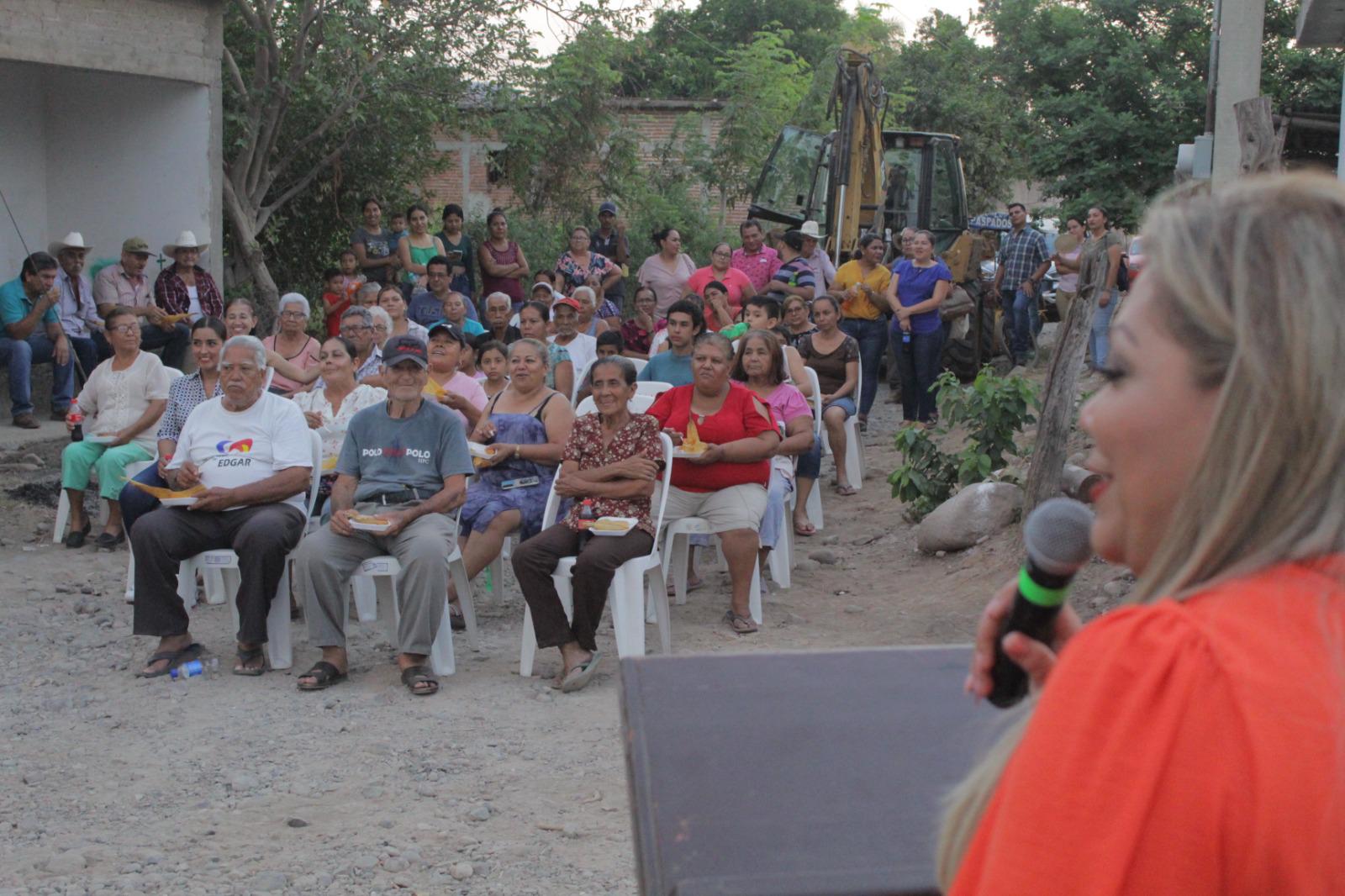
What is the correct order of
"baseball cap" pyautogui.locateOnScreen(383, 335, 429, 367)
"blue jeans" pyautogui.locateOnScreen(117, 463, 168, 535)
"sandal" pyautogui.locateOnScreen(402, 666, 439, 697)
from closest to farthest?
"sandal" pyautogui.locateOnScreen(402, 666, 439, 697) < "baseball cap" pyautogui.locateOnScreen(383, 335, 429, 367) < "blue jeans" pyautogui.locateOnScreen(117, 463, 168, 535)

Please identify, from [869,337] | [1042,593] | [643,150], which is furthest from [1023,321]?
[1042,593]

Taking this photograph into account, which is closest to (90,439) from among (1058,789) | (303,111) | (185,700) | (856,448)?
(185,700)

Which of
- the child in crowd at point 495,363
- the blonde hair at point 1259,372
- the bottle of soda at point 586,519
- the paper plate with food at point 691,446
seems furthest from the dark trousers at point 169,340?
the blonde hair at point 1259,372

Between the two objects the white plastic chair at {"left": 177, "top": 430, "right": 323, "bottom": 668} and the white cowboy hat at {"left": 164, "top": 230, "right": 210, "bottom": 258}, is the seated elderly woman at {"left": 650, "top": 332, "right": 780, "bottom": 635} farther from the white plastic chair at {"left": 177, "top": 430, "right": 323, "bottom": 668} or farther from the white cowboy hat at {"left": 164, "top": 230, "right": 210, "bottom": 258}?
the white cowboy hat at {"left": 164, "top": 230, "right": 210, "bottom": 258}

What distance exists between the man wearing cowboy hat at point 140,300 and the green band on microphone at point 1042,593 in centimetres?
1030

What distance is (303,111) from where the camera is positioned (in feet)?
43.8

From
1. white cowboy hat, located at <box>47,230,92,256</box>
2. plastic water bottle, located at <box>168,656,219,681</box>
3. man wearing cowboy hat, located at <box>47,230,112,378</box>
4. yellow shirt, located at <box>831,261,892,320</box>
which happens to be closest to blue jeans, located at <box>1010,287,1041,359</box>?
yellow shirt, located at <box>831,261,892,320</box>

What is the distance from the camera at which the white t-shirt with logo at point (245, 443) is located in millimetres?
6102

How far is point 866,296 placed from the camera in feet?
37.1

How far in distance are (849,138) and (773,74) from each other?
10740mm

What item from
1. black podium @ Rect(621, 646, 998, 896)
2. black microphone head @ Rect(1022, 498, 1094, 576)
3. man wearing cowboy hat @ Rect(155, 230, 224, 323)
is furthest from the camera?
man wearing cowboy hat @ Rect(155, 230, 224, 323)

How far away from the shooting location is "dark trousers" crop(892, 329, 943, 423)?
11.1 meters

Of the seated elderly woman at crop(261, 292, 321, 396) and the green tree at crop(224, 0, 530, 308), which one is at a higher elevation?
the green tree at crop(224, 0, 530, 308)

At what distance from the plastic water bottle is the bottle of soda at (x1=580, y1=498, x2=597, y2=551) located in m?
1.71
